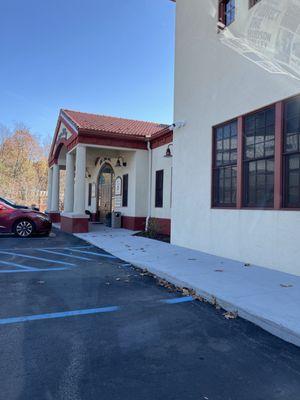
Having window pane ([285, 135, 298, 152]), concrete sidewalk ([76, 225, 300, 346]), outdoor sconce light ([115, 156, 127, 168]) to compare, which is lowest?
concrete sidewalk ([76, 225, 300, 346])

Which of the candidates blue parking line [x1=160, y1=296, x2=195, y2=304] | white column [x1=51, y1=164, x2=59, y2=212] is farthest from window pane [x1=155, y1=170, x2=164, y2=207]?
blue parking line [x1=160, y1=296, x2=195, y2=304]

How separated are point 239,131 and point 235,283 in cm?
384

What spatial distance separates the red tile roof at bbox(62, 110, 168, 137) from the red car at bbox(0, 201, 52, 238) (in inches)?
164

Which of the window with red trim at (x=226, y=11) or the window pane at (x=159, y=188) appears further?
the window pane at (x=159, y=188)

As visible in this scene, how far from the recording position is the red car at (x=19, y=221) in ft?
42.0

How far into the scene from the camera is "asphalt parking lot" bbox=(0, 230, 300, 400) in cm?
269

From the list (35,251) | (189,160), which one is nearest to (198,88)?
(189,160)

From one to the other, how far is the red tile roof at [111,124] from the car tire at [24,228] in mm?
4436

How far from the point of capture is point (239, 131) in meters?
7.98

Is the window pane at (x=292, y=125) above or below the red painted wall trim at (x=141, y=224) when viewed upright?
above

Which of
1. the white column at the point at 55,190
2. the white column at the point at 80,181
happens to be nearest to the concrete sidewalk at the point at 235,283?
the white column at the point at 80,181

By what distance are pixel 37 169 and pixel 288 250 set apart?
36.9 meters

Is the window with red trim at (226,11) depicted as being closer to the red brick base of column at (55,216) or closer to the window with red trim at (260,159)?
the window with red trim at (260,159)

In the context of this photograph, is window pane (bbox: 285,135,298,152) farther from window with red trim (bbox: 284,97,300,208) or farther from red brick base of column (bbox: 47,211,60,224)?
red brick base of column (bbox: 47,211,60,224)
